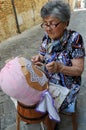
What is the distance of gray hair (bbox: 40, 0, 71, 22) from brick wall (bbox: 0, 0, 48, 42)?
5585mm

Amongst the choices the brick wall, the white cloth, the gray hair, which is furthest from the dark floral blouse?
A: the brick wall

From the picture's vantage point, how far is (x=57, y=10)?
1.96 meters

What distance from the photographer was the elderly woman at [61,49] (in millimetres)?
1980

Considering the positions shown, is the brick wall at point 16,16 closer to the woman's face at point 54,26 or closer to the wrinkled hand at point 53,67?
the woman's face at point 54,26

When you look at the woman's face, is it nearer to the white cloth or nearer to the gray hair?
the gray hair

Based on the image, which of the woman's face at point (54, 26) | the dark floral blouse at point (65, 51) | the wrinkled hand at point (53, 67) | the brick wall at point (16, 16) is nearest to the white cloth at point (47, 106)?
the wrinkled hand at point (53, 67)

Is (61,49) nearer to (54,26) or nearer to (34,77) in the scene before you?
(54,26)

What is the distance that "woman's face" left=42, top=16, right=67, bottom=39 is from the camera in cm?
200

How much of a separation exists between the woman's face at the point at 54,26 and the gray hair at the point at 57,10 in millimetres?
34

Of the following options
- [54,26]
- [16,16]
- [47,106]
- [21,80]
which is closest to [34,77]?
[21,80]

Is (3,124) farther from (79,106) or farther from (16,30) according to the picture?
(16,30)

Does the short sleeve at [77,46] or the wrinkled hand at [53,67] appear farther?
the short sleeve at [77,46]

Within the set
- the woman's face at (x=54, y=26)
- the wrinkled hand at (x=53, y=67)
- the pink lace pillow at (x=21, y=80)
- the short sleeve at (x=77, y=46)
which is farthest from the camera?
the short sleeve at (x=77, y=46)

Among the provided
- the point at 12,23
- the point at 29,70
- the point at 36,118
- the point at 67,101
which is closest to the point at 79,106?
the point at 67,101
